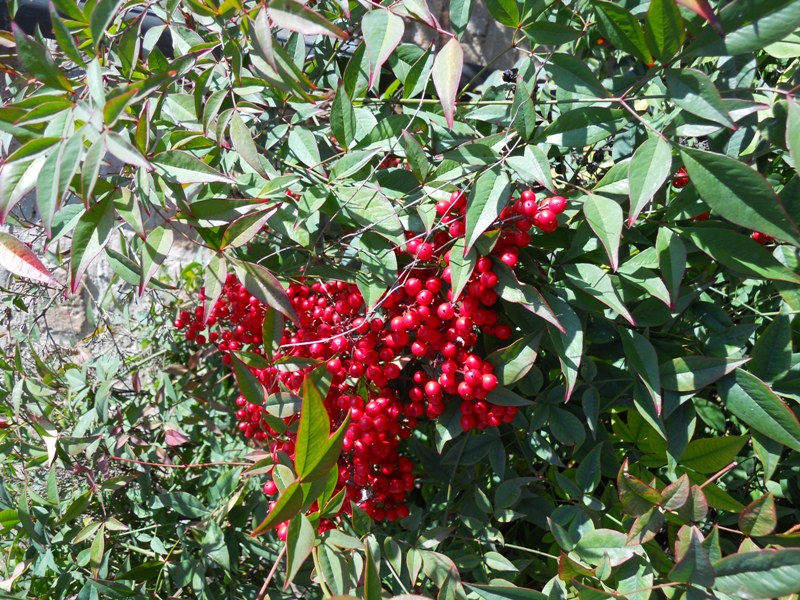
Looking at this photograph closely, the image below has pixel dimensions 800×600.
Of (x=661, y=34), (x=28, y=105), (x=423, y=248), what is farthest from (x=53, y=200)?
(x=661, y=34)

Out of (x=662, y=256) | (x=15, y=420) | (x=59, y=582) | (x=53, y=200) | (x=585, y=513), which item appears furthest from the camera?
(x=15, y=420)

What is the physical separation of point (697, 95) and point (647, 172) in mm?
83

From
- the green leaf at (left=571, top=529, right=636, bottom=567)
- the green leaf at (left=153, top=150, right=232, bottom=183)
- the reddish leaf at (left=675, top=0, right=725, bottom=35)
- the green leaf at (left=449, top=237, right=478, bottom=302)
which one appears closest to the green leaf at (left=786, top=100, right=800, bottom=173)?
the reddish leaf at (left=675, top=0, right=725, bottom=35)

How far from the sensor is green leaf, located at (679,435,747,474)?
81cm

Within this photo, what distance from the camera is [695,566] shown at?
651mm

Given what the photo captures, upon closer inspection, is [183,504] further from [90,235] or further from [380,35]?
[380,35]

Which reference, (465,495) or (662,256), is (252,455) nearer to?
(465,495)

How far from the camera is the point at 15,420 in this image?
1091mm

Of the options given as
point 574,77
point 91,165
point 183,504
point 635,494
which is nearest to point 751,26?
point 574,77

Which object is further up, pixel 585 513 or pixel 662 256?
pixel 662 256

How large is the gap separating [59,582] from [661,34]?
109cm

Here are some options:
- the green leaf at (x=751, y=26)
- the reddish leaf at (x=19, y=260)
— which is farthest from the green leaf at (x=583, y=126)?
the reddish leaf at (x=19, y=260)

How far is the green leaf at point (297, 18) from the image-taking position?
0.61 metres

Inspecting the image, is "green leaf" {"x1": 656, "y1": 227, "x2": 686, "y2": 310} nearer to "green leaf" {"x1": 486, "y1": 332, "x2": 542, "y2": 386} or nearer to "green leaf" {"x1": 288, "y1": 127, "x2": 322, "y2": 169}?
"green leaf" {"x1": 486, "y1": 332, "x2": 542, "y2": 386}
